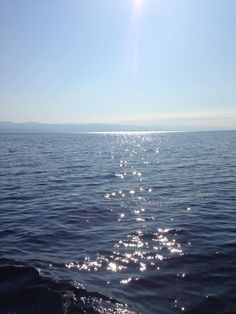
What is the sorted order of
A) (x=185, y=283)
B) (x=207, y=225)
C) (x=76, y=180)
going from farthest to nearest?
(x=76, y=180) → (x=207, y=225) → (x=185, y=283)

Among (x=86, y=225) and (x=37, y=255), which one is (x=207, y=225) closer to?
(x=86, y=225)

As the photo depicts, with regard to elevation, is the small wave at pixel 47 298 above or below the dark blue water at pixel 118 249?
above

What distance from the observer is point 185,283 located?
34.4 ft

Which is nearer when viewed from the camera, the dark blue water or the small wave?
the small wave

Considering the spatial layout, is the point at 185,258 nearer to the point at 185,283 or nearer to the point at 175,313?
the point at 185,283

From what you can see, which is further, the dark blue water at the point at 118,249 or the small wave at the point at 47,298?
the dark blue water at the point at 118,249

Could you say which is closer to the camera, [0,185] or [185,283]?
[185,283]

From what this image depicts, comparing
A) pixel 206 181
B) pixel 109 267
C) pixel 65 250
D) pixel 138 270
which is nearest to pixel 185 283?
pixel 138 270

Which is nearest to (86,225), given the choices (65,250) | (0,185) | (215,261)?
(65,250)

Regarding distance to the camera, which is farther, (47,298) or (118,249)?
(118,249)

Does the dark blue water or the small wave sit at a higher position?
the small wave

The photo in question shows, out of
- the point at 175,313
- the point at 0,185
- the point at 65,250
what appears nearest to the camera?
the point at 175,313

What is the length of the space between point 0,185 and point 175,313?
2243 centimetres

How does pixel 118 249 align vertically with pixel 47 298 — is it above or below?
below
